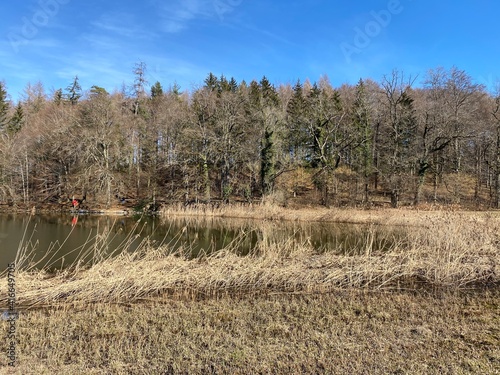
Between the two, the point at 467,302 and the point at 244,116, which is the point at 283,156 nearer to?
the point at 244,116

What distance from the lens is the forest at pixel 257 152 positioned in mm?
34219

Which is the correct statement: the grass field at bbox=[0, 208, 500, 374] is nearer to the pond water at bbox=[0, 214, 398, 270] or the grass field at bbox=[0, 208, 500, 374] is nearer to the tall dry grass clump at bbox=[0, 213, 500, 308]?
the tall dry grass clump at bbox=[0, 213, 500, 308]

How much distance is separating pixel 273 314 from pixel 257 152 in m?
31.4

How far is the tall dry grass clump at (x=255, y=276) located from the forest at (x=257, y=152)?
70.8ft

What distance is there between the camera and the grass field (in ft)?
13.8

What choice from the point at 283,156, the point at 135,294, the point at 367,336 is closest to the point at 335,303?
the point at 367,336

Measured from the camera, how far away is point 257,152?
3688 cm

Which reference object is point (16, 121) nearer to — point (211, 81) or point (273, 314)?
point (211, 81)

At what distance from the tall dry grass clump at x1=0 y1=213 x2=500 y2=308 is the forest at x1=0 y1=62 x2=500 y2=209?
70.8 ft

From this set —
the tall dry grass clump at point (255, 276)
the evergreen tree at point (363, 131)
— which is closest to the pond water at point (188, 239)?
the tall dry grass clump at point (255, 276)

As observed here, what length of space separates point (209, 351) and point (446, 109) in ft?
118

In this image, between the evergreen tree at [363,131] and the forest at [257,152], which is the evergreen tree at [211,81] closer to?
the forest at [257,152]

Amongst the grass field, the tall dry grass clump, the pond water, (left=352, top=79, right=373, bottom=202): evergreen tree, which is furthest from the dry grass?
(left=352, top=79, right=373, bottom=202): evergreen tree

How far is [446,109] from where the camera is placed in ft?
111
